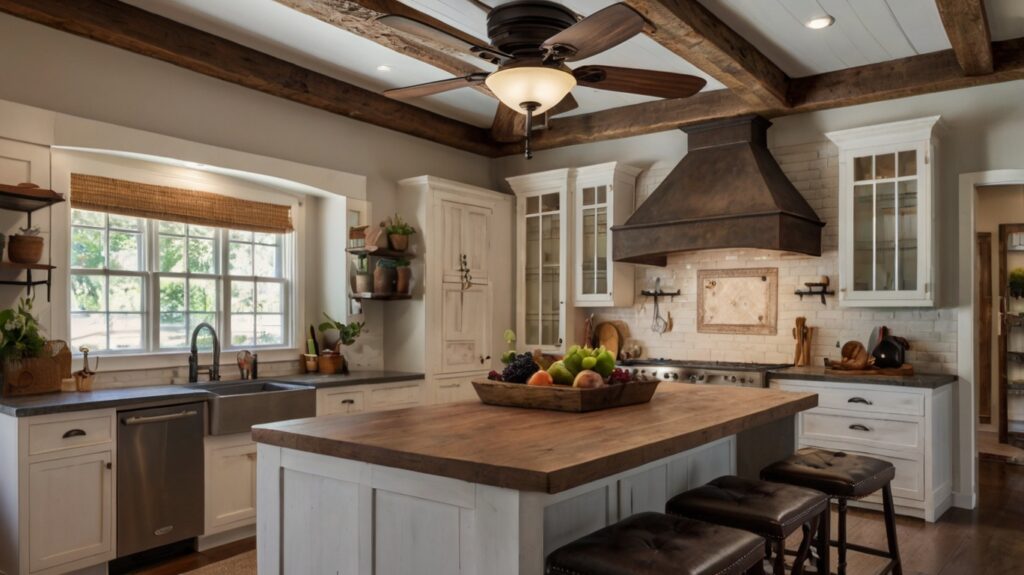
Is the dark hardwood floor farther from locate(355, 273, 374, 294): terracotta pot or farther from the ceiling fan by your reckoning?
the ceiling fan

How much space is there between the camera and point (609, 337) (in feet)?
21.0

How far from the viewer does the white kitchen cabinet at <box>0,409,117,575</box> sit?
338 cm

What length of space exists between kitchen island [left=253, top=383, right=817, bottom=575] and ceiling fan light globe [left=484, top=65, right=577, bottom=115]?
123 cm

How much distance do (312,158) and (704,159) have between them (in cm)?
289

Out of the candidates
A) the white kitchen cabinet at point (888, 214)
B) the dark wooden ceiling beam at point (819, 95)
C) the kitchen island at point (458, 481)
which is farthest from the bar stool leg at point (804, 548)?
the dark wooden ceiling beam at point (819, 95)

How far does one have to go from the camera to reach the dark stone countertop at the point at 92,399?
3412 millimetres

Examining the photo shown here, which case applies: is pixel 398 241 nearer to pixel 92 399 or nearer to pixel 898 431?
pixel 92 399

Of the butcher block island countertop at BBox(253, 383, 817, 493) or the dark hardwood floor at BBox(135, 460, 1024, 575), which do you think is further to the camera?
the dark hardwood floor at BBox(135, 460, 1024, 575)

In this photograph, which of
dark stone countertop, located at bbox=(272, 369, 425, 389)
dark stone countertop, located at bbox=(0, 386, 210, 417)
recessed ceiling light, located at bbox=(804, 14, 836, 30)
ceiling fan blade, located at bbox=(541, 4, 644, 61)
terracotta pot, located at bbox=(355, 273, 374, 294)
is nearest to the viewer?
ceiling fan blade, located at bbox=(541, 4, 644, 61)

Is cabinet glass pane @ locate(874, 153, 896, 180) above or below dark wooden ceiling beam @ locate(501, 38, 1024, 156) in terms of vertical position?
below

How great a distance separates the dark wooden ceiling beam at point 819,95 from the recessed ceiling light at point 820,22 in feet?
3.16

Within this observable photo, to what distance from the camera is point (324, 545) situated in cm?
227

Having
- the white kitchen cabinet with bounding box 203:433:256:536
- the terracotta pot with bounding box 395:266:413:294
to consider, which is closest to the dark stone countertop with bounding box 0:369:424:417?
the white kitchen cabinet with bounding box 203:433:256:536

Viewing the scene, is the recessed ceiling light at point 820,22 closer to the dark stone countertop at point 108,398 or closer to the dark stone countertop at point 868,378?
the dark stone countertop at point 868,378
